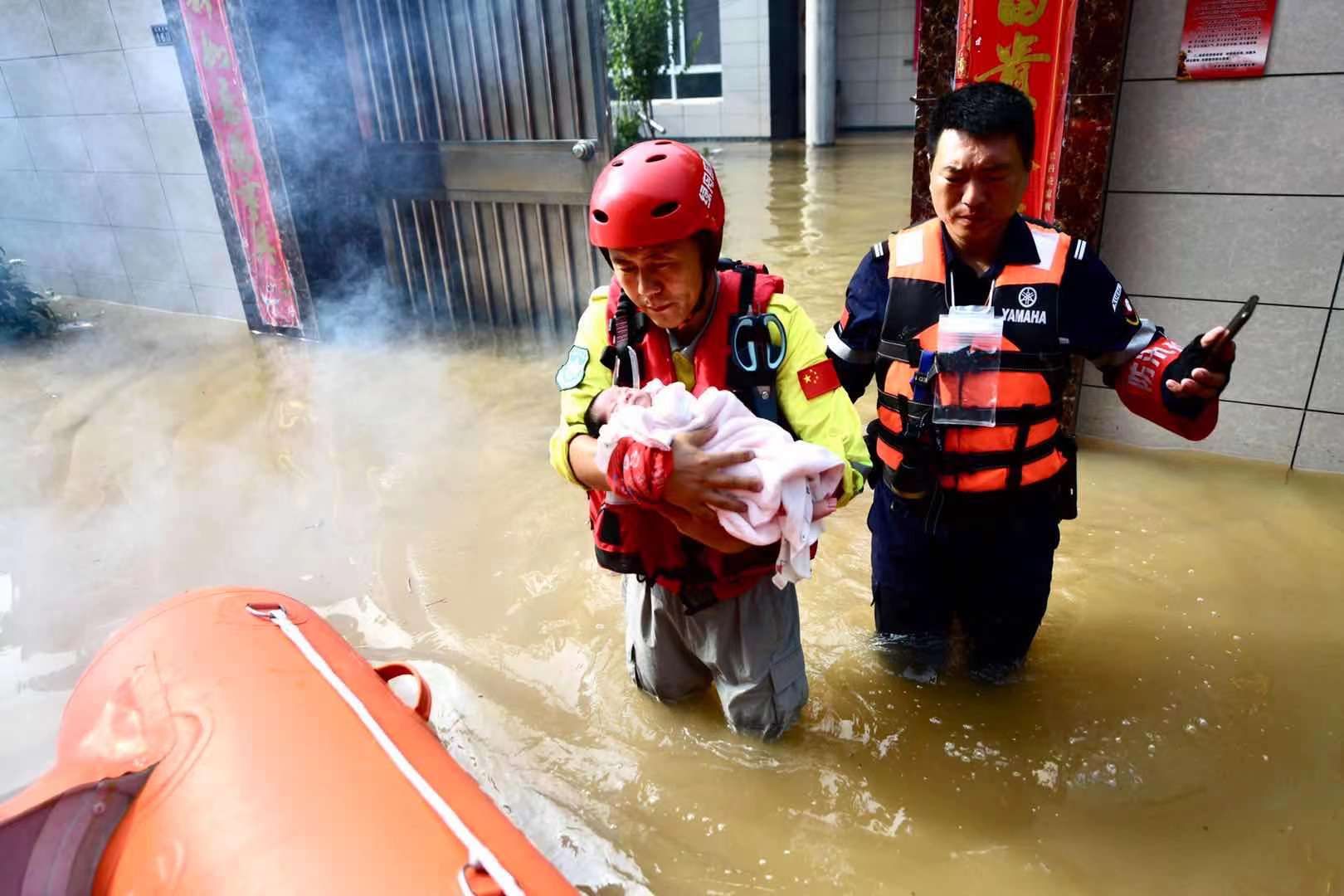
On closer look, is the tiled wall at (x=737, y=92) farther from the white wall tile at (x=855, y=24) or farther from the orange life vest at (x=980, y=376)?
the orange life vest at (x=980, y=376)

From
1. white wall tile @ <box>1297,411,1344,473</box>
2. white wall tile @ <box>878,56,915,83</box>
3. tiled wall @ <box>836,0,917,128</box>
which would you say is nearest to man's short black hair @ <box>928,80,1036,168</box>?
white wall tile @ <box>1297,411,1344,473</box>

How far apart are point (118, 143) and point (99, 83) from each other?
0.43 m

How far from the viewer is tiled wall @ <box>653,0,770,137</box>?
15195mm

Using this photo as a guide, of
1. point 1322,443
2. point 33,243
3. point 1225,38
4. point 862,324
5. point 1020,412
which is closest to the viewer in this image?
point 1020,412

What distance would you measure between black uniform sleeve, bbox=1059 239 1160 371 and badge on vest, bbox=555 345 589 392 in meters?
1.12

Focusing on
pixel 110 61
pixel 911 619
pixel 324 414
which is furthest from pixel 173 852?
pixel 110 61

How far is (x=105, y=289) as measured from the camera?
283 inches

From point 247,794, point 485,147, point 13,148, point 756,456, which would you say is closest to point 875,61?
point 485,147

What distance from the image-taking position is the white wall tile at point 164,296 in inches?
264

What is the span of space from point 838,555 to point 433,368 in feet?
10.4

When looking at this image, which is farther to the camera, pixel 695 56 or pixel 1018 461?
pixel 695 56

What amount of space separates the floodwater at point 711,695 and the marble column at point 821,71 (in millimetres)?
11551

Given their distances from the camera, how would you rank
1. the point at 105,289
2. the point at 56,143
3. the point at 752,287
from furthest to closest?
1. the point at 105,289
2. the point at 56,143
3. the point at 752,287

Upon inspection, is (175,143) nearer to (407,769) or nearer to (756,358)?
(756,358)
